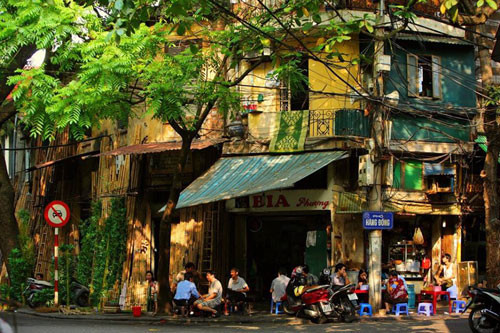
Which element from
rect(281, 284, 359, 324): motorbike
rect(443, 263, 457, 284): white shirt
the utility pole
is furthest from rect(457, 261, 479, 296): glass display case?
rect(281, 284, 359, 324): motorbike

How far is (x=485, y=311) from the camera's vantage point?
1267cm

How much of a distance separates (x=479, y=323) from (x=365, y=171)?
6.30 m

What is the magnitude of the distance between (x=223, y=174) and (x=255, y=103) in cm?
240

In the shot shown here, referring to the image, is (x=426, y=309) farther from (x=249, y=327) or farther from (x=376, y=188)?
(x=249, y=327)

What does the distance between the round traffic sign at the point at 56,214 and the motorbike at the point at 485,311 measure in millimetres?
10343

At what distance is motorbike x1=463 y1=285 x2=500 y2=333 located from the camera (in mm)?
12555

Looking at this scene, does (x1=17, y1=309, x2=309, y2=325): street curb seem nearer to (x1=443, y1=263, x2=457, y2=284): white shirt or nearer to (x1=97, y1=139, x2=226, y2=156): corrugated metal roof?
(x1=97, y1=139, x2=226, y2=156): corrugated metal roof

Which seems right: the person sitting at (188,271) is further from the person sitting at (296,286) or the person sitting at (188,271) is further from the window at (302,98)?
the window at (302,98)

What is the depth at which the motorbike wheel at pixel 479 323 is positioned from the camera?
12.7 meters

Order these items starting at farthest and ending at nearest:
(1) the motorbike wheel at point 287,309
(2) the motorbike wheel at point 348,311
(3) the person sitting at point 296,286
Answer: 1. (1) the motorbike wheel at point 287,309
2. (3) the person sitting at point 296,286
3. (2) the motorbike wheel at point 348,311

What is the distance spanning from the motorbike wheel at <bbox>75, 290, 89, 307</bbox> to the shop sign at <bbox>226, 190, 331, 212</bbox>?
484 cm

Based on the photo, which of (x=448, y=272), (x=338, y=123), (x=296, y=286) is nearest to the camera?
(x=296, y=286)

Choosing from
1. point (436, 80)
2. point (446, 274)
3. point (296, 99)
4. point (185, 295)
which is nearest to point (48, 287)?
point (185, 295)

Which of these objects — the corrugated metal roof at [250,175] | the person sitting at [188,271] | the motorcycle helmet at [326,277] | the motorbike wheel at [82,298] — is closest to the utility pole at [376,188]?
the motorcycle helmet at [326,277]
